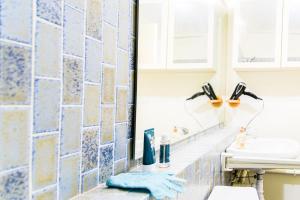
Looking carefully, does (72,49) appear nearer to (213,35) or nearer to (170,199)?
(170,199)

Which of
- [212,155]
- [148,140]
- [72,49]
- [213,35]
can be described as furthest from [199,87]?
[72,49]

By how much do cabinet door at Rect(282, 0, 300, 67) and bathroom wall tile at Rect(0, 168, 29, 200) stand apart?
248 cm

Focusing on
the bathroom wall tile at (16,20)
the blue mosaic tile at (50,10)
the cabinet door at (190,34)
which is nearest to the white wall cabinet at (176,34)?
the cabinet door at (190,34)

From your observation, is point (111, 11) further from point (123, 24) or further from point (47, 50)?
point (47, 50)

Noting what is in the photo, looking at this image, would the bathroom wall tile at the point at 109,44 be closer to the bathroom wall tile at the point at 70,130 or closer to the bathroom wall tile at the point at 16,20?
the bathroom wall tile at the point at 70,130

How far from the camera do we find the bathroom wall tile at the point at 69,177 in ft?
2.85

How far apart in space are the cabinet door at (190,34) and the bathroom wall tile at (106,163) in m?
0.97

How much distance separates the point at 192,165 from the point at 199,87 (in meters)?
1.20

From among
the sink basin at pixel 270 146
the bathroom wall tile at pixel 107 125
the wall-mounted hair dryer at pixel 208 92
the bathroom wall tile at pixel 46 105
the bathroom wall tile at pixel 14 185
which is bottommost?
the sink basin at pixel 270 146

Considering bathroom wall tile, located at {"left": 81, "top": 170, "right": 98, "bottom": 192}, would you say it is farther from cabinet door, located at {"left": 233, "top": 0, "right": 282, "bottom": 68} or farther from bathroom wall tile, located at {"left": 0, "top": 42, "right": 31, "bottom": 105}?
cabinet door, located at {"left": 233, "top": 0, "right": 282, "bottom": 68}

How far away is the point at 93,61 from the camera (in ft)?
3.32

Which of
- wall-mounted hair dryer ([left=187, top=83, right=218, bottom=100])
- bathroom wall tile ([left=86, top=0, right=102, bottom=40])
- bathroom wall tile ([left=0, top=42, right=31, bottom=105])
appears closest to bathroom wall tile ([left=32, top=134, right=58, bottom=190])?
bathroom wall tile ([left=0, top=42, right=31, bottom=105])

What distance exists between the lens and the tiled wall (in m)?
0.69

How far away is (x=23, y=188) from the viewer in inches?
28.5
